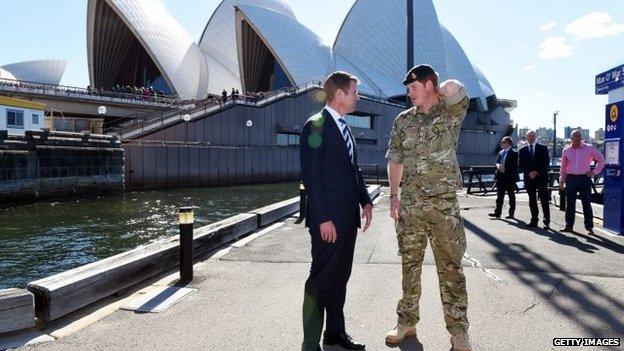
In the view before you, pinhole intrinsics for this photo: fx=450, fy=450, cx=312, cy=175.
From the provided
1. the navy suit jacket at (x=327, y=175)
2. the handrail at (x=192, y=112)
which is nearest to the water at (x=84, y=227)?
the navy suit jacket at (x=327, y=175)

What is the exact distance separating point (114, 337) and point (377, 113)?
47596mm

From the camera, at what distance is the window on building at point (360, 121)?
47.7 metres

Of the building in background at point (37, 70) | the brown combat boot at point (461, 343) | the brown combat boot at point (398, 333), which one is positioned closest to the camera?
the brown combat boot at point (461, 343)

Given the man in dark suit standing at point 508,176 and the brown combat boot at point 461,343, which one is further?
the man in dark suit standing at point 508,176

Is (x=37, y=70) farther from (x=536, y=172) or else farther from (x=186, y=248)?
(x=536, y=172)

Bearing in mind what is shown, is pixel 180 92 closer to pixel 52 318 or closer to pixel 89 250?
pixel 89 250

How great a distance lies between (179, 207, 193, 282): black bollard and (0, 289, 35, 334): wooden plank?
1711mm

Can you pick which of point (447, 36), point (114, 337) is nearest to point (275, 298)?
point (114, 337)

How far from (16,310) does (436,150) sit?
3487mm

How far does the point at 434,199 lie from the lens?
325cm

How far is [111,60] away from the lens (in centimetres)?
5562

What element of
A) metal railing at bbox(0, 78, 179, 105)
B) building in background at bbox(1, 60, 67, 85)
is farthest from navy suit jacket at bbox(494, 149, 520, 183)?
building in background at bbox(1, 60, 67, 85)

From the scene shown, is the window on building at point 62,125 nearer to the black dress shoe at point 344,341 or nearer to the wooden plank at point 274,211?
the wooden plank at point 274,211

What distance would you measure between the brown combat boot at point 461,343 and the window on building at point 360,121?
44.6 metres
